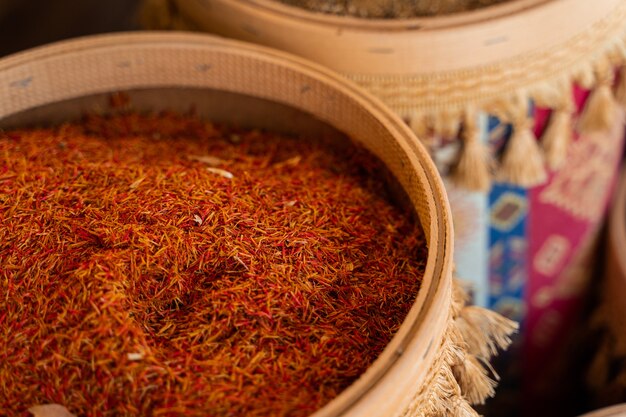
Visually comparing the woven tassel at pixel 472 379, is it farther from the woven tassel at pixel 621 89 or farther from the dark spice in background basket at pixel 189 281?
the woven tassel at pixel 621 89

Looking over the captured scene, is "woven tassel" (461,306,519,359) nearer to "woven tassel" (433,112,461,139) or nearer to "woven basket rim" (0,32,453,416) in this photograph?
"woven basket rim" (0,32,453,416)

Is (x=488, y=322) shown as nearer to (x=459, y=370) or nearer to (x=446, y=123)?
(x=459, y=370)

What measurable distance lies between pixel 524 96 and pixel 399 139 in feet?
0.90

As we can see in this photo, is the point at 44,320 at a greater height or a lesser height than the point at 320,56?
lesser

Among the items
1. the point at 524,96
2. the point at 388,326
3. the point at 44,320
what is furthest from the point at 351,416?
the point at 524,96

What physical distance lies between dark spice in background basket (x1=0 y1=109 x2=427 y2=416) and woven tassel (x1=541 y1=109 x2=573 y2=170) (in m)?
0.33

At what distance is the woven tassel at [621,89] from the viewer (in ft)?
3.48

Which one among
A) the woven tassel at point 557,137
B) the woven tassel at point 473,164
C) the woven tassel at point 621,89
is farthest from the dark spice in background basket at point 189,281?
the woven tassel at point 621,89

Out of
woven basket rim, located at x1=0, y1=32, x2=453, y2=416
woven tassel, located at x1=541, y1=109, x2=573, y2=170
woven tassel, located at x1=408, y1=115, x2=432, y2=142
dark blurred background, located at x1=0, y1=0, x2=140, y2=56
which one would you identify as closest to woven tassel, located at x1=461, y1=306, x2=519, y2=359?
woven basket rim, located at x1=0, y1=32, x2=453, y2=416

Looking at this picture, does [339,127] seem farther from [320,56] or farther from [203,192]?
[203,192]

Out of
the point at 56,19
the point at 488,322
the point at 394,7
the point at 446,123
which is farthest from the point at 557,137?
the point at 56,19

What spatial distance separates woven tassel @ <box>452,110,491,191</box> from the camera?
0.96m

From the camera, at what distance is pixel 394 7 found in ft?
3.18

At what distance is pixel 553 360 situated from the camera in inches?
51.5
